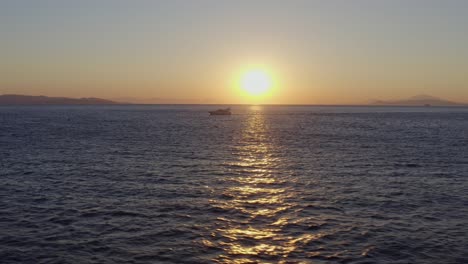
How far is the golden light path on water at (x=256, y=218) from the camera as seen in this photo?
24719mm

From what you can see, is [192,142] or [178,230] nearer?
[178,230]

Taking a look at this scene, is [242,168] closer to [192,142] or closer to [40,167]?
[40,167]

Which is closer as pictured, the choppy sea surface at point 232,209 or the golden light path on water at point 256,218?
the golden light path on water at point 256,218

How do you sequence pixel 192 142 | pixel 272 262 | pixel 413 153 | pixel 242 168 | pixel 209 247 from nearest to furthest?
pixel 272 262 → pixel 209 247 → pixel 242 168 → pixel 413 153 → pixel 192 142

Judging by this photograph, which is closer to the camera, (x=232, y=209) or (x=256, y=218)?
(x=256, y=218)

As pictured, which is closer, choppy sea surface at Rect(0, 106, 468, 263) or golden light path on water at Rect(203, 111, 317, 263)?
golden light path on water at Rect(203, 111, 317, 263)

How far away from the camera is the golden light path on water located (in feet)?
81.1

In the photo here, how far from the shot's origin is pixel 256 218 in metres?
31.5

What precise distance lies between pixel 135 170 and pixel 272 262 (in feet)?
104

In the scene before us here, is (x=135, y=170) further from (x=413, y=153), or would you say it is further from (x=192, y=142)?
(x=413, y=153)

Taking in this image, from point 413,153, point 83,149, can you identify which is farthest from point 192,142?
point 413,153

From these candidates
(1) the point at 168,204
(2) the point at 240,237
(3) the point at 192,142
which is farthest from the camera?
(3) the point at 192,142

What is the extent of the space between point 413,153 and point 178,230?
5210 centimetres

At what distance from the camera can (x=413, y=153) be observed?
69.4 m
